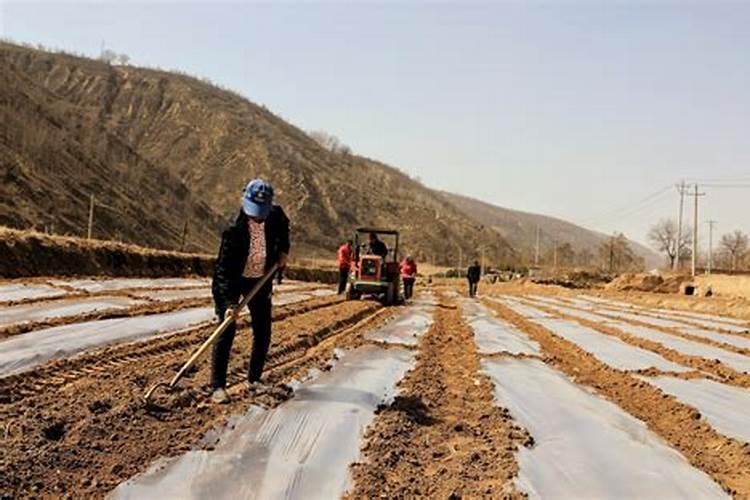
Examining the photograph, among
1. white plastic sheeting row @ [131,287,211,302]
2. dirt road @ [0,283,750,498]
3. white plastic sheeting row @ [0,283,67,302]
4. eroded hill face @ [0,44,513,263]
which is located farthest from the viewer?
eroded hill face @ [0,44,513,263]

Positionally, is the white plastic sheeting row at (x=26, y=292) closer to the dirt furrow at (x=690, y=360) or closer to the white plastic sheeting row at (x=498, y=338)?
the white plastic sheeting row at (x=498, y=338)

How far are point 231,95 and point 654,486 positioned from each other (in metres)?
112

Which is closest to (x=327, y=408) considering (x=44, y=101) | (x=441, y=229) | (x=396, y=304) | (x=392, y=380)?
(x=392, y=380)

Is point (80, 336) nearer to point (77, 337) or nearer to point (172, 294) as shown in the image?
point (77, 337)

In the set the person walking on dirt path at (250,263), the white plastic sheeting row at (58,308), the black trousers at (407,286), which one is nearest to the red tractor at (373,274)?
the black trousers at (407,286)

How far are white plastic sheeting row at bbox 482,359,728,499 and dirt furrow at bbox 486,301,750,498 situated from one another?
153 mm

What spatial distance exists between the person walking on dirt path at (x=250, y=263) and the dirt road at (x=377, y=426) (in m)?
0.28

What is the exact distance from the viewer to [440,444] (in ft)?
15.7

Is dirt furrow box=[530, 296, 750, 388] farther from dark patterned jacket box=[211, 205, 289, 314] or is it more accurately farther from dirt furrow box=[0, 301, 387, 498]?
dark patterned jacket box=[211, 205, 289, 314]

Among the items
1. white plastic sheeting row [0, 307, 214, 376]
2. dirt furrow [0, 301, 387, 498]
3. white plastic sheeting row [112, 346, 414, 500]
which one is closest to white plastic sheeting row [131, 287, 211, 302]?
white plastic sheeting row [0, 307, 214, 376]

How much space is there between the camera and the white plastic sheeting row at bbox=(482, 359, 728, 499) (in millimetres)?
4070

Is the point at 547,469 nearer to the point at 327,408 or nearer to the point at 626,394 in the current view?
the point at 327,408

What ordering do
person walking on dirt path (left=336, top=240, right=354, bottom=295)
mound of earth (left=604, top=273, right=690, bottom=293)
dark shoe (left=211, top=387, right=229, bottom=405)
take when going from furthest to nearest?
1. mound of earth (left=604, top=273, right=690, bottom=293)
2. person walking on dirt path (left=336, top=240, right=354, bottom=295)
3. dark shoe (left=211, top=387, right=229, bottom=405)

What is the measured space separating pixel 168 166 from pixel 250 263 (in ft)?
257
